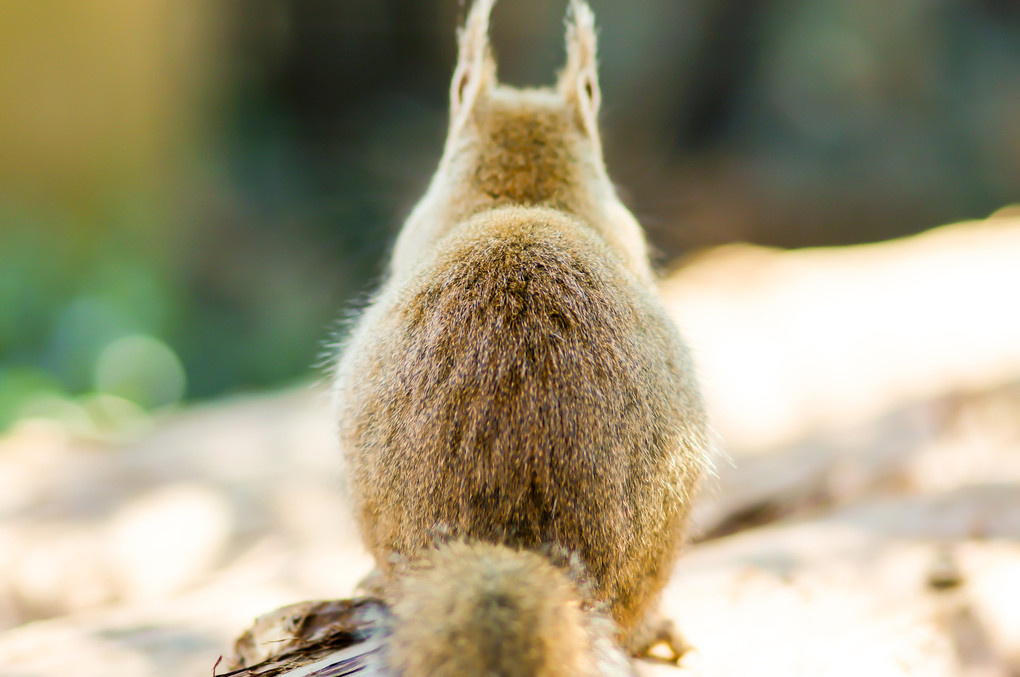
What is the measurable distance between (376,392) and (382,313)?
0.35 meters

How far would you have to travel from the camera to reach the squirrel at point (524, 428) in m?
1.89

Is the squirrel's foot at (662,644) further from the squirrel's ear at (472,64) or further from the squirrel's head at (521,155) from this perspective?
the squirrel's ear at (472,64)

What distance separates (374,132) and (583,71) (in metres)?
7.72

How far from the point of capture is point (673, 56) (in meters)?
10.7

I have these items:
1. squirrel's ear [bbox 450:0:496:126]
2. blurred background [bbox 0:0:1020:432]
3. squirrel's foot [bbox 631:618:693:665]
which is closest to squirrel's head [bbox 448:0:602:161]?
squirrel's ear [bbox 450:0:496:126]

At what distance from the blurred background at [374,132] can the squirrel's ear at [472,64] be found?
19.2ft

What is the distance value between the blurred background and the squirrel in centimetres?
693

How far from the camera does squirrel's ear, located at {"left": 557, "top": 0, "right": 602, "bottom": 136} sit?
11.3ft

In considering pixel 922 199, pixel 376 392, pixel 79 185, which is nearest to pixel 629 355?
pixel 376 392

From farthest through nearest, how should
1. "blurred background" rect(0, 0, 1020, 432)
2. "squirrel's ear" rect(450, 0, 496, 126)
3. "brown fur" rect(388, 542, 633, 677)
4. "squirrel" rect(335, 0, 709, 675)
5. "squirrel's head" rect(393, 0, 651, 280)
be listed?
1. "blurred background" rect(0, 0, 1020, 432)
2. "squirrel's ear" rect(450, 0, 496, 126)
3. "squirrel's head" rect(393, 0, 651, 280)
4. "squirrel" rect(335, 0, 709, 675)
5. "brown fur" rect(388, 542, 633, 677)

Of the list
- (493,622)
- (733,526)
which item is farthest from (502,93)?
(493,622)

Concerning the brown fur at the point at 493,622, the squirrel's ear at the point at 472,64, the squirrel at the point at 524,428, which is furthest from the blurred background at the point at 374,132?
the brown fur at the point at 493,622

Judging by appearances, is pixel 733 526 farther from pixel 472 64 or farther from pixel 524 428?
pixel 472 64

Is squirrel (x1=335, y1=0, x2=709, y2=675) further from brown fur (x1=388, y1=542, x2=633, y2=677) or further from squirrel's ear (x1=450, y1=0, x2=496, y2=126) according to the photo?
squirrel's ear (x1=450, y1=0, x2=496, y2=126)
